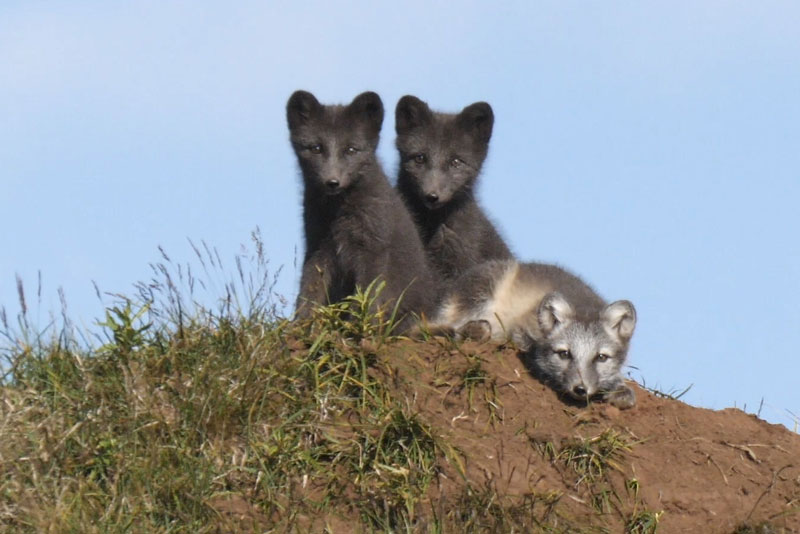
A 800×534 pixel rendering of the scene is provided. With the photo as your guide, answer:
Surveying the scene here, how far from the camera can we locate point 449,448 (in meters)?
6.49

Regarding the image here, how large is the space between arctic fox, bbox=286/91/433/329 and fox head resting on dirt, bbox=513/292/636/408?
1306 millimetres

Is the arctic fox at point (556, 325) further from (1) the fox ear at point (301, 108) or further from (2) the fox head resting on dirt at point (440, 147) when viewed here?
(1) the fox ear at point (301, 108)

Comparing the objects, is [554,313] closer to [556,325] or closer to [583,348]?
[556,325]

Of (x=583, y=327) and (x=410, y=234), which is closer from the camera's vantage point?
(x=583, y=327)

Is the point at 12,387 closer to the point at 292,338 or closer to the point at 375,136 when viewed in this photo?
the point at 292,338

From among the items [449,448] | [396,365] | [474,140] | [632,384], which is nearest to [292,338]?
[396,365]

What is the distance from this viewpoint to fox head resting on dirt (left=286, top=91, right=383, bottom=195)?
8.75 metres

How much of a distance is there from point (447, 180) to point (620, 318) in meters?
2.54

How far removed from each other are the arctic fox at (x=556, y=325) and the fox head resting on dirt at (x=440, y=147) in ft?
4.47

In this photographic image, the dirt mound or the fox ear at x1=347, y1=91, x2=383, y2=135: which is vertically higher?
the fox ear at x1=347, y1=91, x2=383, y2=135

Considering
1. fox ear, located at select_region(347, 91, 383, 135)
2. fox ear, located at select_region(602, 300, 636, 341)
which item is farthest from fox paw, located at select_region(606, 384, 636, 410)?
fox ear, located at select_region(347, 91, 383, 135)

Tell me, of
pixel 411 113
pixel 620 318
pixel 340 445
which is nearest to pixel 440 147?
pixel 411 113

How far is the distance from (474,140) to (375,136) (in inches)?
47.6

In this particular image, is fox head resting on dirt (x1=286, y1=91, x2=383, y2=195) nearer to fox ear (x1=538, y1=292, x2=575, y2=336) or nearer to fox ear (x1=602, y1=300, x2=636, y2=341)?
fox ear (x1=538, y1=292, x2=575, y2=336)
